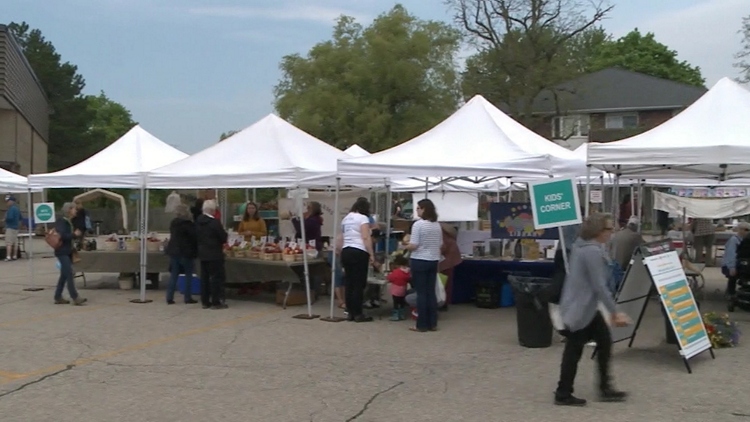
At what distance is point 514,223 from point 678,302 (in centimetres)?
447

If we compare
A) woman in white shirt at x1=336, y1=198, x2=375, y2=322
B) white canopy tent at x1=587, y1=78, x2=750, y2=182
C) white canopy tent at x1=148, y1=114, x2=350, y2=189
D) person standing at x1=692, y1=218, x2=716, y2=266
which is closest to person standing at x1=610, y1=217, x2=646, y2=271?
white canopy tent at x1=587, y1=78, x2=750, y2=182

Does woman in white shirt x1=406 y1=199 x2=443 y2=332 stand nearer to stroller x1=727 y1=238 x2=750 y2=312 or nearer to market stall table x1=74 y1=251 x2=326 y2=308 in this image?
market stall table x1=74 y1=251 x2=326 y2=308

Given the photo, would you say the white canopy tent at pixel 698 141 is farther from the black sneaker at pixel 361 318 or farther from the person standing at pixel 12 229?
the person standing at pixel 12 229

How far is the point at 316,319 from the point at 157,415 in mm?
4725

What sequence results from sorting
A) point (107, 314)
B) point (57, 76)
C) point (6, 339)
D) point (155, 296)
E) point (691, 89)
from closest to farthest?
point (6, 339)
point (107, 314)
point (155, 296)
point (691, 89)
point (57, 76)

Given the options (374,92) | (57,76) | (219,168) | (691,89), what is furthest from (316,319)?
(57,76)

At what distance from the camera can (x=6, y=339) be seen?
31.6 ft

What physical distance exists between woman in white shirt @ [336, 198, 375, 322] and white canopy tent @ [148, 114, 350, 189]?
0.74 metres

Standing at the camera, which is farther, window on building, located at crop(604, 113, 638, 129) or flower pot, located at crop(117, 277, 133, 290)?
window on building, located at crop(604, 113, 638, 129)

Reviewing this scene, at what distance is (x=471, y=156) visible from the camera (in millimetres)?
10484

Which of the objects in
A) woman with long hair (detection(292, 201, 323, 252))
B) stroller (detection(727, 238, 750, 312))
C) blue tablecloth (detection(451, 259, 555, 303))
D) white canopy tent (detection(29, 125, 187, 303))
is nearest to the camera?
stroller (detection(727, 238, 750, 312))

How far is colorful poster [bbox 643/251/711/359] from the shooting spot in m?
7.67

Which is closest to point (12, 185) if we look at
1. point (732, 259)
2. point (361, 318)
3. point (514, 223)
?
point (361, 318)

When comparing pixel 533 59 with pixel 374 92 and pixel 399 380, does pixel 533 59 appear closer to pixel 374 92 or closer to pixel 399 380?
pixel 374 92
